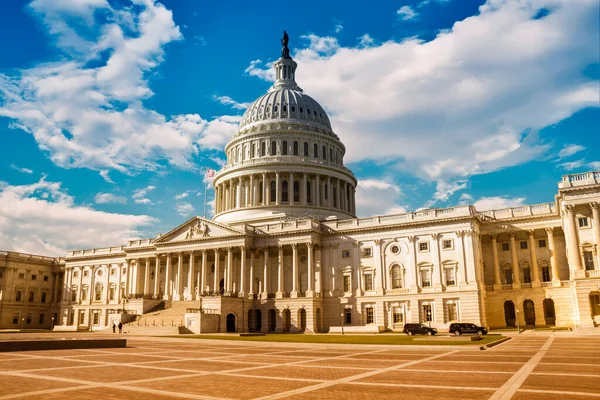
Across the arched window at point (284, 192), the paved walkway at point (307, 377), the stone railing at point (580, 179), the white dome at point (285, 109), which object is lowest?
the paved walkway at point (307, 377)

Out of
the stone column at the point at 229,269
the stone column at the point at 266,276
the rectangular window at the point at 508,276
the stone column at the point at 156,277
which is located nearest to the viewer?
the rectangular window at the point at 508,276

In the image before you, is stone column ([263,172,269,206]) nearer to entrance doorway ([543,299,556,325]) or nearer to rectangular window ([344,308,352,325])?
rectangular window ([344,308,352,325])

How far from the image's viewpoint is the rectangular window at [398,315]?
74.9 meters

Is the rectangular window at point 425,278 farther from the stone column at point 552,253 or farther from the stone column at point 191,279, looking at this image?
the stone column at point 191,279

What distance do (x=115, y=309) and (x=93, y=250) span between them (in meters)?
15.9

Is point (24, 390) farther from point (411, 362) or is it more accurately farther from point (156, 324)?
point (156, 324)

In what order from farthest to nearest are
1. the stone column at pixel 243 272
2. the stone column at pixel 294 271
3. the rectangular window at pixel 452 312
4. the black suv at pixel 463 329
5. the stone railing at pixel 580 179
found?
the stone column at pixel 243 272
the stone column at pixel 294 271
the rectangular window at pixel 452 312
the stone railing at pixel 580 179
the black suv at pixel 463 329

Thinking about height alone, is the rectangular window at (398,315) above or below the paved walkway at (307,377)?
above

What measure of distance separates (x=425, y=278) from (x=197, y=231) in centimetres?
3860

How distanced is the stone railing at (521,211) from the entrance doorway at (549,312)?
12337 mm

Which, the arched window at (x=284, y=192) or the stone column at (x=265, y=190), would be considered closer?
the stone column at (x=265, y=190)

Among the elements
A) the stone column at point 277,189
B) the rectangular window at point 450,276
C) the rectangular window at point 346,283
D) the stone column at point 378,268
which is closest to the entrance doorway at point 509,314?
the rectangular window at point 450,276

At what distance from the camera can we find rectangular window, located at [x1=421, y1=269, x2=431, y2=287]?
74438 mm

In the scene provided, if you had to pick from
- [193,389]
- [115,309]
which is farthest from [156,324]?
[193,389]
